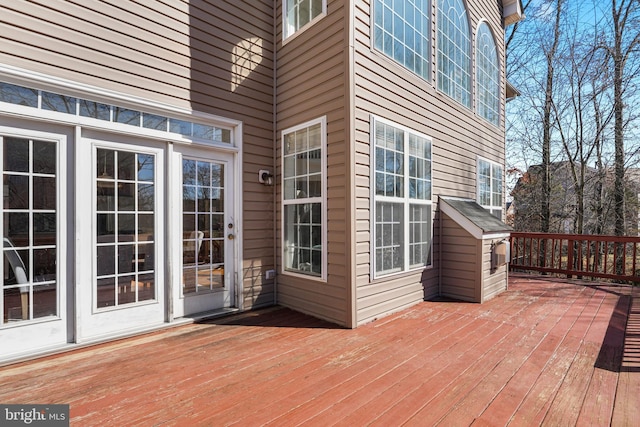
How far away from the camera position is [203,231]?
12.1 feet

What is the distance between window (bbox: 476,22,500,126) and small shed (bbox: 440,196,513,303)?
256 centimetres

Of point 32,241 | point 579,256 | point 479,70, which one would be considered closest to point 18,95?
point 32,241

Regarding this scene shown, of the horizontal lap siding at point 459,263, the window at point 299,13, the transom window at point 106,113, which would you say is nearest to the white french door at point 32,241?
the transom window at point 106,113

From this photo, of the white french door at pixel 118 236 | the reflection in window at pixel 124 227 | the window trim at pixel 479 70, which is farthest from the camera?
the window trim at pixel 479 70

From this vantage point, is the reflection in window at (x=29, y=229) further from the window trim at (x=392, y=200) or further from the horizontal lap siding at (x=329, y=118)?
the window trim at (x=392, y=200)

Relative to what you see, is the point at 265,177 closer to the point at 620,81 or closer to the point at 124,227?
the point at 124,227

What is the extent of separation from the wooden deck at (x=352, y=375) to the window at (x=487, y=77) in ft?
14.2

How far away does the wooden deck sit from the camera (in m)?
1.88

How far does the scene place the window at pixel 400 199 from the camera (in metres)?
3.74

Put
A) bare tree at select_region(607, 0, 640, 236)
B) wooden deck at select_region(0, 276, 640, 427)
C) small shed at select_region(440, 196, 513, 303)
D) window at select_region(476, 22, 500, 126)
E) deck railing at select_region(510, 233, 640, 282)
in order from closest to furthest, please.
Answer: wooden deck at select_region(0, 276, 640, 427)
small shed at select_region(440, 196, 513, 303)
deck railing at select_region(510, 233, 640, 282)
window at select_region(476, 22, 500, 126)
bare tree at select_region(607, 0, 640, 236)

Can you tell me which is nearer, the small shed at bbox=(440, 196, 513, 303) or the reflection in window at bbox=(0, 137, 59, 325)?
the reflection in window at bbox=(0, 137, 59, 325)

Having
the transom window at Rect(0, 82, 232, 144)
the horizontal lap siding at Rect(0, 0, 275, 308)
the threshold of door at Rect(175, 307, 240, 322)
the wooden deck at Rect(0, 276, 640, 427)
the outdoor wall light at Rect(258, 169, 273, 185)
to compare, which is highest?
the horizontal lap siding at Rect(0, 0, 275, 308)

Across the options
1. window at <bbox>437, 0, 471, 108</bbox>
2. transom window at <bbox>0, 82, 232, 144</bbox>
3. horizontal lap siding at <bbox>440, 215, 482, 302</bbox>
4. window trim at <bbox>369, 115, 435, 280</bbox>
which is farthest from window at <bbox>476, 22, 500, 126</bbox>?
transom window at <bbox>0, 82, 232, 144</bbox>

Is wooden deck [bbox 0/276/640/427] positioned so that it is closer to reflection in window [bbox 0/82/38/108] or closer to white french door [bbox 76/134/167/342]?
white french door [bbox 76/134/167/342]
